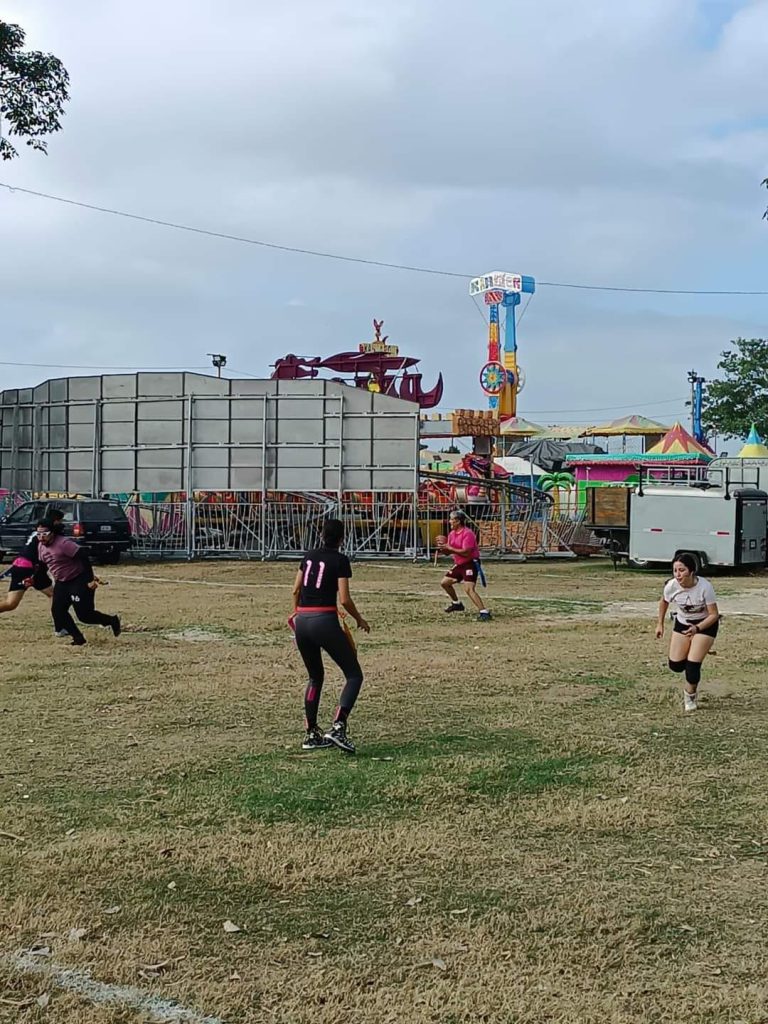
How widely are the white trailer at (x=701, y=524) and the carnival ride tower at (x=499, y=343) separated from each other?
125 ft

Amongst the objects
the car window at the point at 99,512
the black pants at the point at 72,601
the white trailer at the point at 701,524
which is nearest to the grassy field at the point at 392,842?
the black pants at the point at 72,601

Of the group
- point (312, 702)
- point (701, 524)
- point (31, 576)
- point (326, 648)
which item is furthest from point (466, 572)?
point (701, 524)

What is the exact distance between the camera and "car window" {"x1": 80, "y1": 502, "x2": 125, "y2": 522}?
27519 mm

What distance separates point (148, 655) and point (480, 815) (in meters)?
6.93

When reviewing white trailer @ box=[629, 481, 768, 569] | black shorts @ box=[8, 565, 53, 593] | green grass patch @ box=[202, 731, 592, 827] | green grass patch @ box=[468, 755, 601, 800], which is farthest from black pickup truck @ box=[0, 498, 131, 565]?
green grass patch @ box=[468, 755, 601, 800]

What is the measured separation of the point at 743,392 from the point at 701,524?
35.1 m

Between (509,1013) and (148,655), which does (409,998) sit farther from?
(148,655)

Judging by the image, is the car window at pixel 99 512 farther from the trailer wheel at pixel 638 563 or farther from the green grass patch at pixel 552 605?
the trailer wheel at pixel 638 563

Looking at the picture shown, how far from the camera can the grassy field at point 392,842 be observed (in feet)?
14.7

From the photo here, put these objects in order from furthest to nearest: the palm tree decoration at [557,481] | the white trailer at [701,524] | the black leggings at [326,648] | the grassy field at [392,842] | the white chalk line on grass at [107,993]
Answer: the palm tree decoration at [557,481]
the white trailer at [701,524]
the black leggings at [326,648]
the grassy field at [392,842]
the white chalk line on grass at [107,993]

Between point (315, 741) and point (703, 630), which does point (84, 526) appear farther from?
point (315, 741)

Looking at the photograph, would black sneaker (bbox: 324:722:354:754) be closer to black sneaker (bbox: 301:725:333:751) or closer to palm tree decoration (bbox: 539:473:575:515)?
black sneaker (bbox: 301:725:333:751)

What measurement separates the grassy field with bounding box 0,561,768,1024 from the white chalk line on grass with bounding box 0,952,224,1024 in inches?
1.4

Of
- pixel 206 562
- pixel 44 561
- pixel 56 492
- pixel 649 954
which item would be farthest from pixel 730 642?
pixel 56 492
